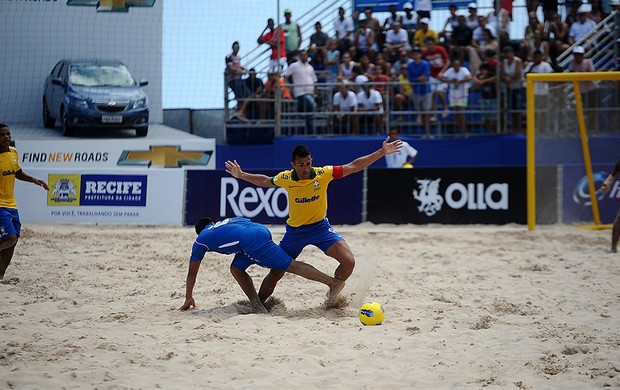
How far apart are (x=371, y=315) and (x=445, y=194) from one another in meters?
7.90

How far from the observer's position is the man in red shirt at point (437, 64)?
1664 cm

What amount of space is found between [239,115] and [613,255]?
8.48m

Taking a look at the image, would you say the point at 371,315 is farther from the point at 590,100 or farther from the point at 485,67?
the point at 485,67

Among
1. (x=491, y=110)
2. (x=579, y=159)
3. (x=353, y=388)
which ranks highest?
(x=491, y=110)

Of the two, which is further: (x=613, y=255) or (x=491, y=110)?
(x=491, y=110)

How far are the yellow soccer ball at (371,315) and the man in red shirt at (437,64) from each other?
10.2 m

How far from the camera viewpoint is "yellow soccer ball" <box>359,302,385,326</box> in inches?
271

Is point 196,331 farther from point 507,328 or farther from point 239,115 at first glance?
point 239,115

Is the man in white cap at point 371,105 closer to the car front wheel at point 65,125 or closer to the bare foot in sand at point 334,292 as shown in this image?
the car front wheel at point 65,125

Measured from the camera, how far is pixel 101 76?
16.3 m

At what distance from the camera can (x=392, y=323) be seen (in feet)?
23.1

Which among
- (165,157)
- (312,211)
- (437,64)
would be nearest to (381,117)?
(437,64)

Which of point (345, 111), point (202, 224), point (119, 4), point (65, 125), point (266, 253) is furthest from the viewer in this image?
point (345, 111)

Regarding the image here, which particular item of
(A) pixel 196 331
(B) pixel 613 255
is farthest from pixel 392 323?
(B) pixel 613 255
